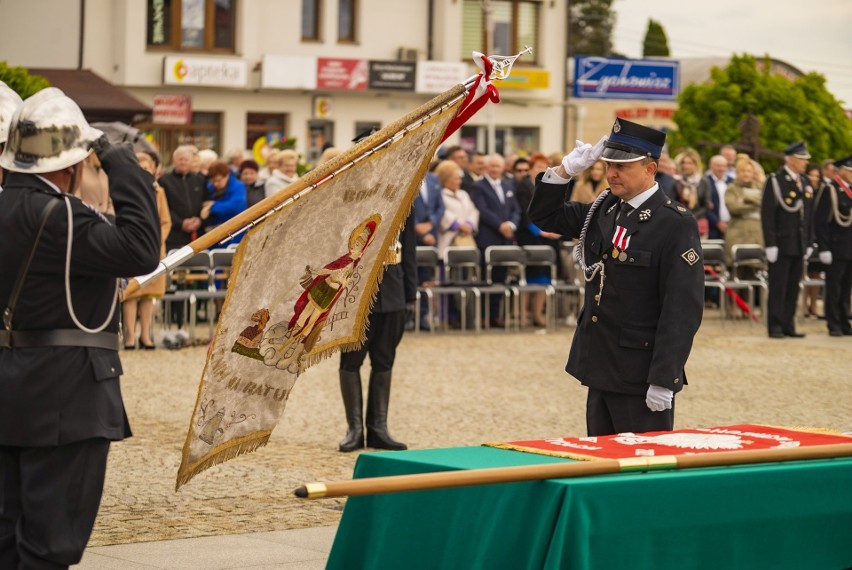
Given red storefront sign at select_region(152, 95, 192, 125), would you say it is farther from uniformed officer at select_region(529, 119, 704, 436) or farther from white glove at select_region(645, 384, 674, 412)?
white glove at select_region(645, 384, 674, 412)

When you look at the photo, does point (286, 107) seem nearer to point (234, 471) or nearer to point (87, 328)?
point (234, 471)

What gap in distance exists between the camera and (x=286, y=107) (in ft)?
130

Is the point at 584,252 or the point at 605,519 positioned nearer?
the point at 605,519

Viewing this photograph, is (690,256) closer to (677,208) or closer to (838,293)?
(677,208)

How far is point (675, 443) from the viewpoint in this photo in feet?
A: 19.2

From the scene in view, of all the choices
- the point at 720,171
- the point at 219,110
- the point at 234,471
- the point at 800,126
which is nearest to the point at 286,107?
the point at 219,110

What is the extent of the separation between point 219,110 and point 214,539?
3182 centimetres

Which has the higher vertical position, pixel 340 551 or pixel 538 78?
pixel 538 78

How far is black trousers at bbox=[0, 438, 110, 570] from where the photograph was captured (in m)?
5.20

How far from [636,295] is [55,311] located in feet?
9.29

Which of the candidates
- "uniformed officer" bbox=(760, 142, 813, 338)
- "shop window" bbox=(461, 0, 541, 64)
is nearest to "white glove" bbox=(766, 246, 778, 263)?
"uniformed officer" bbox=(760, 142, 813, 338)

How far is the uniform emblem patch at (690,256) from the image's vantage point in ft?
22.7

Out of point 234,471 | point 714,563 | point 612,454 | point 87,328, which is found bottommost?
point 234,471

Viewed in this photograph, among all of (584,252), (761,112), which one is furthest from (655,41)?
(584,252)
